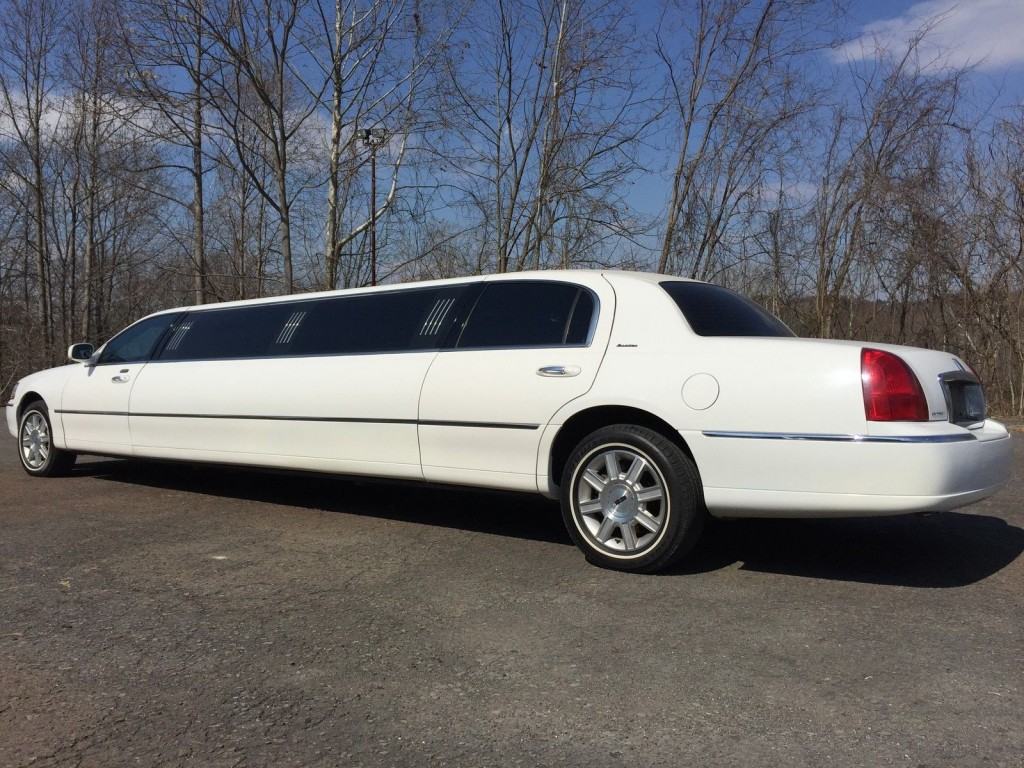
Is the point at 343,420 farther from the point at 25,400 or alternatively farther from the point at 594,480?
the point at 25,400

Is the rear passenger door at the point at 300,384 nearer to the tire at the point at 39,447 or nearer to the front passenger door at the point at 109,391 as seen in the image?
the front passenger door at the point at 109,391

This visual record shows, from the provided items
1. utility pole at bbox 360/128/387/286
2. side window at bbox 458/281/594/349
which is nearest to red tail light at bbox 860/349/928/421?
side window at bbox 458/281/594/349

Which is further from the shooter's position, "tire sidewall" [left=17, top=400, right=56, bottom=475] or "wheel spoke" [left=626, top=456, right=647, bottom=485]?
"tire sidewall" [left=17, top=400, right=56, bottom=475]

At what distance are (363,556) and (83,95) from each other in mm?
22045

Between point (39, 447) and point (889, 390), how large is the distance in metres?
6.90

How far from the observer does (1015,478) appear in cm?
756

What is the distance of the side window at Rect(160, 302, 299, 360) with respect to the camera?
626 centimetres

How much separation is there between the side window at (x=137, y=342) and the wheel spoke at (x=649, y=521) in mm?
4406

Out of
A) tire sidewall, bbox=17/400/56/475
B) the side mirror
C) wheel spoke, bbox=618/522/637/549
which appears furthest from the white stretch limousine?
tire sidewall, bbox=17/400/56/475

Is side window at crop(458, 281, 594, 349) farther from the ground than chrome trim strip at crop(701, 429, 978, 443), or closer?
farther from the ground

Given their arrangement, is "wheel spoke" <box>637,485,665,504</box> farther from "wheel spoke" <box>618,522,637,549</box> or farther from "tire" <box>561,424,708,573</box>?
"wheel spoke" <box>618,522,637,549</box>

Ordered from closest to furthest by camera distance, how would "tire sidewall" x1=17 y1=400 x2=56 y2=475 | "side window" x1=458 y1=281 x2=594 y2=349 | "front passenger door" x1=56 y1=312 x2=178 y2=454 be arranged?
"side window" x1=458 y1=281 x2=594 y2=349, "front passenger door" x1=56 y1=312 x2=178 y2=454, "tire sidewall" x1=17 y1=400 x2=56 y2=475

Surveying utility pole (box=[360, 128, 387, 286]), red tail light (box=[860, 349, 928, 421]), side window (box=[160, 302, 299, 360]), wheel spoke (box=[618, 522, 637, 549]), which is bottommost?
wheel spoke (box=[618, 522, 637, 549])

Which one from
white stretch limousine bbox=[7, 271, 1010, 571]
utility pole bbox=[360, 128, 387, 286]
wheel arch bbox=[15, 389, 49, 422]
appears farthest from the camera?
utility pole bbox=[360, 128, 387, 286]
